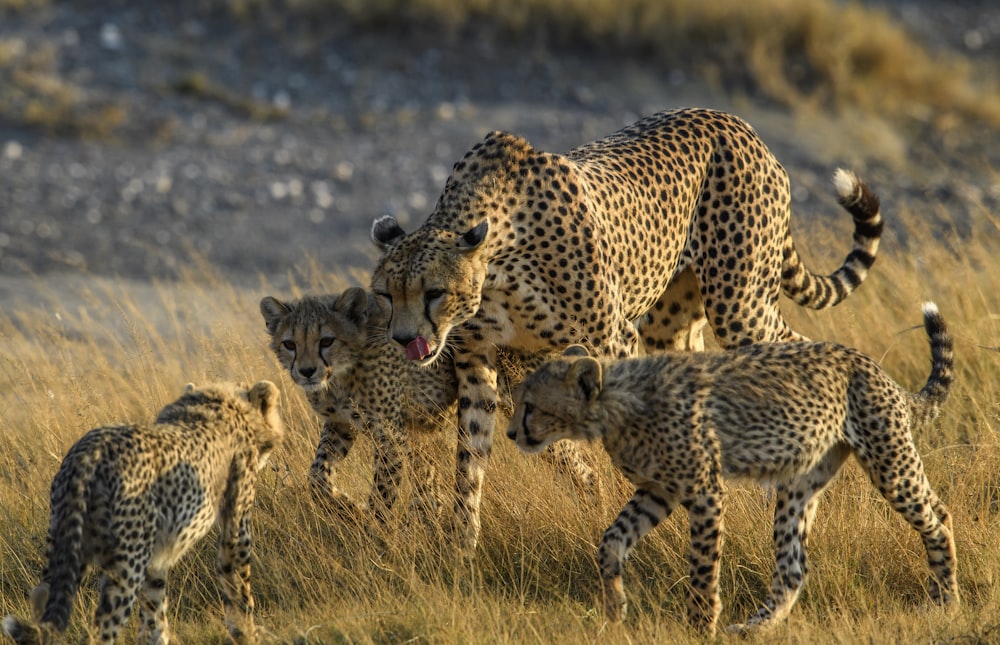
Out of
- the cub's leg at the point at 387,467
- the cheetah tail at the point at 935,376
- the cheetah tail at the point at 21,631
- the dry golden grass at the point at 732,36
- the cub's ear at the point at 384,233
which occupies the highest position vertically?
the cub's ear at the point at 384,233

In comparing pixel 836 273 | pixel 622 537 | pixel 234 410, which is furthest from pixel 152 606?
pixel 836 273

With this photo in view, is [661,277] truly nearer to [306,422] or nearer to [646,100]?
[306,422]

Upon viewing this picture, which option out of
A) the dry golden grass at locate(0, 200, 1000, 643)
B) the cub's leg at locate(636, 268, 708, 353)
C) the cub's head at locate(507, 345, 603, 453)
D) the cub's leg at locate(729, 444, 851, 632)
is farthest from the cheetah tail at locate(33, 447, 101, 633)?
the cub's leg at locate(636, 268, 708, 353)

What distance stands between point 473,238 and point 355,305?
661 mm

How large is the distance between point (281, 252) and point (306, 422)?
4099mm

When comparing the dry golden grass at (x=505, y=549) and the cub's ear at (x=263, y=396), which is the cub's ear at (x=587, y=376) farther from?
the cub's ear at (x=263, y=396)

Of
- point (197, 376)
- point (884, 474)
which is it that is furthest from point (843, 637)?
point (197, 376)

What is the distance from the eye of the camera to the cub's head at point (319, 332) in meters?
4.52

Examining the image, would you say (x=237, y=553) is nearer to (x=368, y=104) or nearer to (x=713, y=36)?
(x=368, y=104)

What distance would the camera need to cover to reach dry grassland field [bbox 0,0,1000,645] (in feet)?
13.9

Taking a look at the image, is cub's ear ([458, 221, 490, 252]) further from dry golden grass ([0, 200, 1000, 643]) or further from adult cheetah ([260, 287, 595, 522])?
dry golden grass ([0, 200, 1000, 643])

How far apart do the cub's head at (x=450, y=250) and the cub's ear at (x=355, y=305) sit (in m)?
0.25

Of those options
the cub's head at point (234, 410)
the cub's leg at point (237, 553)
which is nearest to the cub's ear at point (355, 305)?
the cub's head at point (234, 410)

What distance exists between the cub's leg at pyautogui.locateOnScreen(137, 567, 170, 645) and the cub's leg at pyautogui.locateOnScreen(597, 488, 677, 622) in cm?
123
